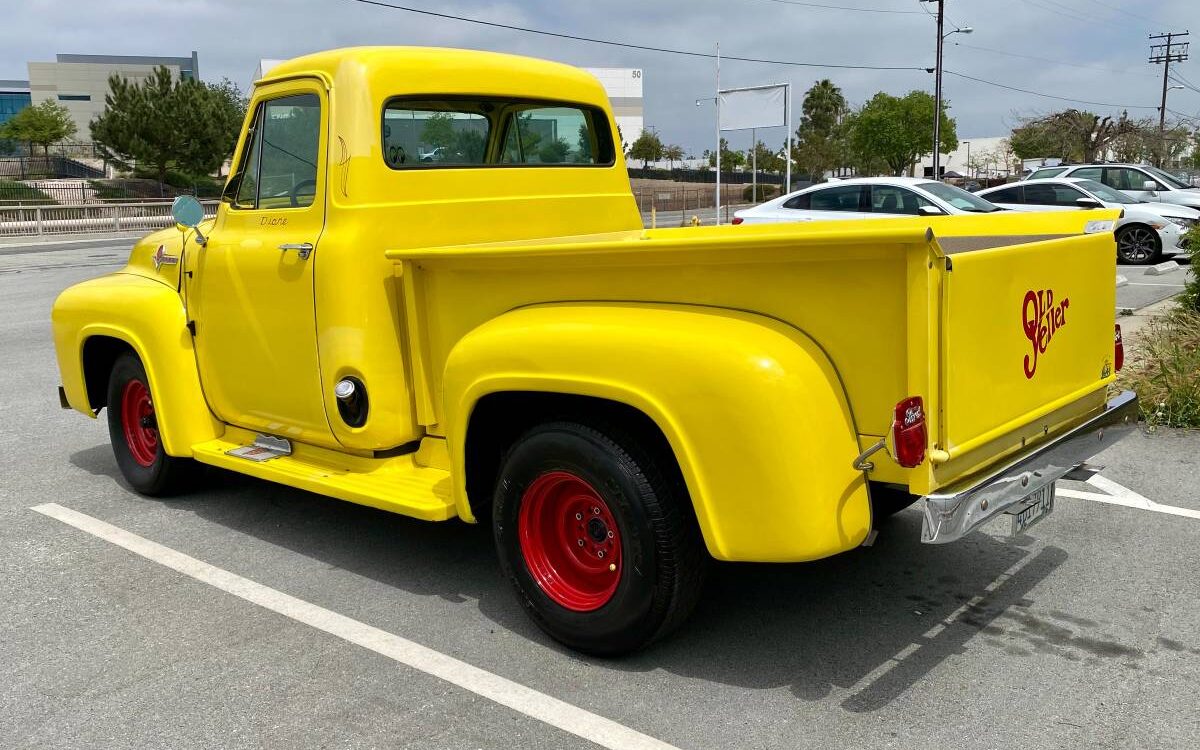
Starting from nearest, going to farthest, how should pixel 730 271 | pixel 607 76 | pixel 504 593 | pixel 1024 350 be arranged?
pixel 730 271 → pixel 1024 350 → pixel 504 593 → pixel 607 76

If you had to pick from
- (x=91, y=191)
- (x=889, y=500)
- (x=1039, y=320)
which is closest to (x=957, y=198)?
(x=889, y=500)

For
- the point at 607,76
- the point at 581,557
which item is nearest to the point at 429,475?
the point at 581,557

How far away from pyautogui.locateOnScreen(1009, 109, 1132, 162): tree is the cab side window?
56.0m

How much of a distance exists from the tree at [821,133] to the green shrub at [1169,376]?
6735 centimetres

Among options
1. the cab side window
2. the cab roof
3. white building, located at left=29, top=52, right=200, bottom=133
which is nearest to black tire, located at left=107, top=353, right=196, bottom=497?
the cab side window

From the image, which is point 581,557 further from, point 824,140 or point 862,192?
point 824,140

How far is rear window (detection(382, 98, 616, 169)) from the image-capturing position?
450 cm

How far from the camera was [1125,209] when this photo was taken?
16.2 metres

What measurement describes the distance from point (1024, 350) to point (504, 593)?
87.3 inches

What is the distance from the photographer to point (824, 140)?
280ft

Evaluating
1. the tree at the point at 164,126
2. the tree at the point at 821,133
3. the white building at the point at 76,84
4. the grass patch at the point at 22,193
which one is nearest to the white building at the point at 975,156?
the tree at the point at 821,133

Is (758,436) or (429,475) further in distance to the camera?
(429,475)

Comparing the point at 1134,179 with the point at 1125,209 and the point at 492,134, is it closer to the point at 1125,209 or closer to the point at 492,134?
the point at 1125,209

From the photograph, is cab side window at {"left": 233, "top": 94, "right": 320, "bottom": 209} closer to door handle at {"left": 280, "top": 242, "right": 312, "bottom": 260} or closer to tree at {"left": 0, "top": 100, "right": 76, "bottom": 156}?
door handle at {"left": 280, "top": 242, "right": 312, "bottom": 260}
